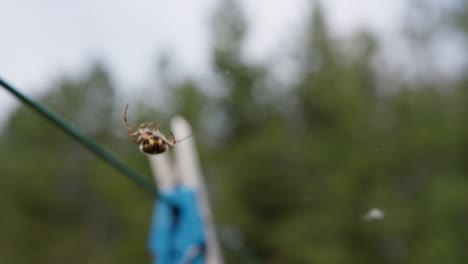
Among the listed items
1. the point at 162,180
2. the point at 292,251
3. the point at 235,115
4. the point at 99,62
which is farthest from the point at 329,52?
the point at 162,180

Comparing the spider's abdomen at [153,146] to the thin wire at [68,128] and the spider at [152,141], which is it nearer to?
the spider at [152,141]

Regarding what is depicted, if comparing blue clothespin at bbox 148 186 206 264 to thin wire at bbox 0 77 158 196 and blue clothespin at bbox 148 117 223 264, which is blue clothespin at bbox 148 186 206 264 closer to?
blue clothespin at bbox 148 117 223 264

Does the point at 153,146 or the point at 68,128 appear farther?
the point at 68,128

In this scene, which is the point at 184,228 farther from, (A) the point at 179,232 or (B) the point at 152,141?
(B) the point at 152,141

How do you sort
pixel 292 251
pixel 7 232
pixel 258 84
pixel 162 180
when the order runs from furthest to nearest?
pixel 7 232 < pixel 258 84 < pixel 292 251 < pixel 162 180

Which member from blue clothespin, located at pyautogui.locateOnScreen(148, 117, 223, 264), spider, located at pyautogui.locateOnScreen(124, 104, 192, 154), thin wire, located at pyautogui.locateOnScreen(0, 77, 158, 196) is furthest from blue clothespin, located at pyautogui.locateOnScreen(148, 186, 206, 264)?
spider, located at pyautogui.locateOnScreen(124, 104, 192, 154)

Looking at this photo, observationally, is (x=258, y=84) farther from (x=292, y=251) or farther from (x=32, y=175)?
(x=32, y=175)

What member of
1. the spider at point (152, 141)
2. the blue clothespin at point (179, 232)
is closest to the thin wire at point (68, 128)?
the spider at point (152, 141)

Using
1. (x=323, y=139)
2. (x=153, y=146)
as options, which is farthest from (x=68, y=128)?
(x=323, y=139)
